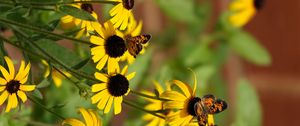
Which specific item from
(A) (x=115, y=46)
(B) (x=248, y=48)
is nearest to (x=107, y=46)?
(A) (x=115, y=46)

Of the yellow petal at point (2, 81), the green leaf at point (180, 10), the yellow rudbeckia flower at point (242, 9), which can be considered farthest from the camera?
the green leaf at point (180, 10)

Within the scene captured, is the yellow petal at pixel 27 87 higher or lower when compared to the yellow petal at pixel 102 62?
lower

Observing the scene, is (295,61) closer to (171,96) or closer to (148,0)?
(148,0)

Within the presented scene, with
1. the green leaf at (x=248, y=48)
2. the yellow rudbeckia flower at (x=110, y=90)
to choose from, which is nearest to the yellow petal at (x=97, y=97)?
the yellow rudbeckia flower at (x=110, y=90)

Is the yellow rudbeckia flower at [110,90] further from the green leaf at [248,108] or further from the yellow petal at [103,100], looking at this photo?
the green leaf at [248,108]

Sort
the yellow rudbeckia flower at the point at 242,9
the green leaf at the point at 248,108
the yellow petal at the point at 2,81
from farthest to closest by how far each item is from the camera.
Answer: the yellow rudbeckia flower at the point at 242,9 < the green leaf at the point at 248,108 < the yellow petal at the point at 2,81

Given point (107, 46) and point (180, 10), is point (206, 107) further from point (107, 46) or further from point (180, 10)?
Result: point (180, 10)
